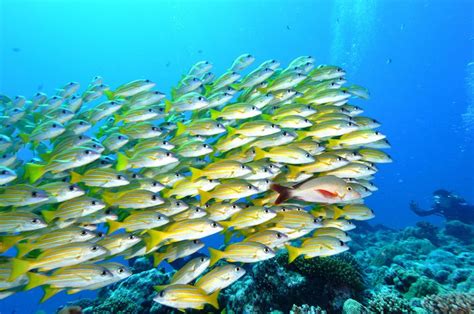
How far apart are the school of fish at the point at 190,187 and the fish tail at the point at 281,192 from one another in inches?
0.7

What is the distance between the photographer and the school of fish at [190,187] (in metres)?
4.34

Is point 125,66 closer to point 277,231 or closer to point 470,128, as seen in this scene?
point 277,231

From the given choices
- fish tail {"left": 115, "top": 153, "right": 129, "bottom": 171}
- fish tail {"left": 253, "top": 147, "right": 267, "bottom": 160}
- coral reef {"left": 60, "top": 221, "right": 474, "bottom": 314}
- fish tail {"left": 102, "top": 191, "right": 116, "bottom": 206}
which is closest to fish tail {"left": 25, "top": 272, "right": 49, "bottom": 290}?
fish tail {"left": 102, "top": 191, "right": 116, "bottom": 206}

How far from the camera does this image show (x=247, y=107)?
5.75 m

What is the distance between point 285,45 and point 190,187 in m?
117

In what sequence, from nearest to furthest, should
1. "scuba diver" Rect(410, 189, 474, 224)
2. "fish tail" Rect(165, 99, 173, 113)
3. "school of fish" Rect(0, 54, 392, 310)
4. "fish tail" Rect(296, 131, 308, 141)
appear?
"school of fish" Rect(0, 54, 392, 310) < "fish tail" Rect(296, 131, 308, 141) < "fish tail" Rect(165, 99, 173, 113) < "scuba diver" Rect(410, 189, 474, 224)

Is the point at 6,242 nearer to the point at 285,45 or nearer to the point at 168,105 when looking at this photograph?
the point at 168,105

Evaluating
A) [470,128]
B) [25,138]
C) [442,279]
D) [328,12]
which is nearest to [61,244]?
[25,138]

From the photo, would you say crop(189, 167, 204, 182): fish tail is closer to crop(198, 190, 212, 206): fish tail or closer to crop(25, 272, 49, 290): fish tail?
crop(198, 190, 212, 206): fish tail

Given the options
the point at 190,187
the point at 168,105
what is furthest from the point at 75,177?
the point at 168,105

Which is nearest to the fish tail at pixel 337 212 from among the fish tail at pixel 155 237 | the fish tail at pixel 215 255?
the fish tail at pixel 215 255

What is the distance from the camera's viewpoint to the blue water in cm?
9331

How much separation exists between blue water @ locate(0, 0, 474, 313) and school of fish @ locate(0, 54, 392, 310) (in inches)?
3279

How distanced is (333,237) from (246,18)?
371ft
